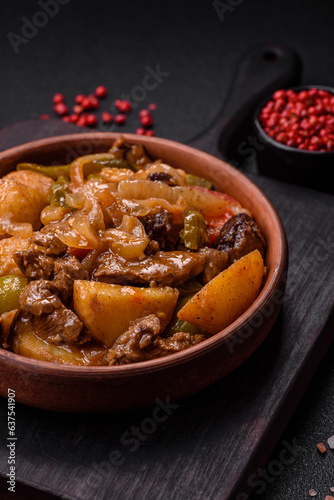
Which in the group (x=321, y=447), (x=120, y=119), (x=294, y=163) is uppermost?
(x=120, y=119)

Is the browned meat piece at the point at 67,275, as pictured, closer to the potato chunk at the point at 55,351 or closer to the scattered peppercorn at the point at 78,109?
the potato chunk at the point at 55,351

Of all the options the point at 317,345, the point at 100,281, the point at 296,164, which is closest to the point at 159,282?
the point at 100,281

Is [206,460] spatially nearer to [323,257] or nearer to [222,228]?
[222,228]

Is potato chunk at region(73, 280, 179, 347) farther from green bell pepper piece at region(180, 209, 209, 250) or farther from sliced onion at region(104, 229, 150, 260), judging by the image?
green bell pepper piece at region(180, 209, 209, 250)

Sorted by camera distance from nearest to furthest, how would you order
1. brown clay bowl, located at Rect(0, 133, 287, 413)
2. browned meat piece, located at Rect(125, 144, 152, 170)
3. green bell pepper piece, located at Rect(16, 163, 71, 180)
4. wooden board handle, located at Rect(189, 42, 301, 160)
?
brown clay bowl, located at Rect(0, 133, 287, 413)
green bell pepper piece, located at Rect(16, 163, 71, 180)
browned meat piece, located at Rect(125, 144, 152, 170)
wooden board handle, located at Rect(189, 42, 301, 160)

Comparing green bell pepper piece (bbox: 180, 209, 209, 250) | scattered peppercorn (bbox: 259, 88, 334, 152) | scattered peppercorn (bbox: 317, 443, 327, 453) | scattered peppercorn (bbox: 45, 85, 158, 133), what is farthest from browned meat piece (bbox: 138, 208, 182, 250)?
scattered peppercorn (bbox: 45, 85, 158, 133)

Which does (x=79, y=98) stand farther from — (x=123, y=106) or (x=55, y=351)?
(x=55, y=351)

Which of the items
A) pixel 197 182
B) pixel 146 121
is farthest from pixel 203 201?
pixel 146 121

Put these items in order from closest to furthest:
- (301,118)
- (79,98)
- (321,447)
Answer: (321,447), (301,118), (79,98)
